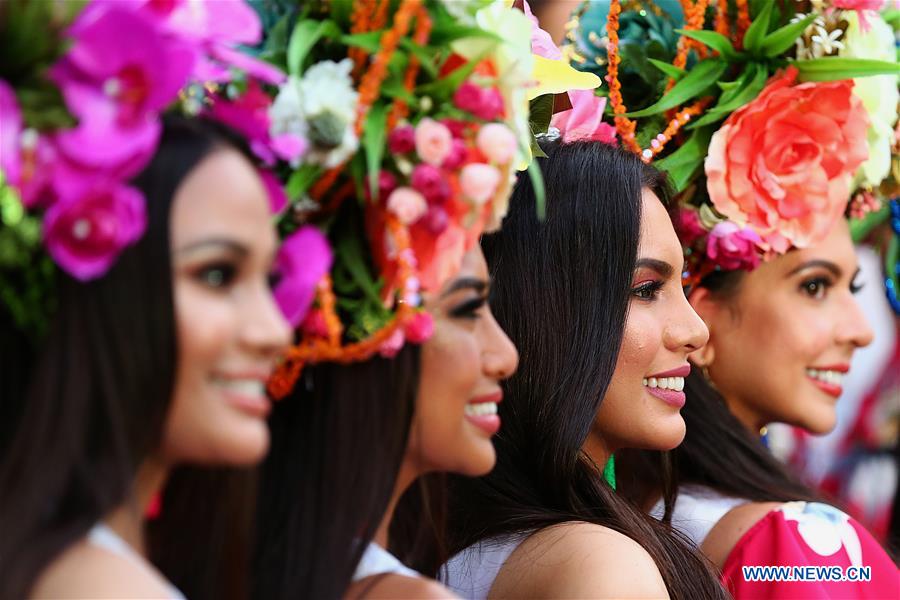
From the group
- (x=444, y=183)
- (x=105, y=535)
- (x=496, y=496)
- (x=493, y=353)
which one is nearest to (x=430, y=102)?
(x=444, y=183)

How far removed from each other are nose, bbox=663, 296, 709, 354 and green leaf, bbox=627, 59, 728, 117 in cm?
50

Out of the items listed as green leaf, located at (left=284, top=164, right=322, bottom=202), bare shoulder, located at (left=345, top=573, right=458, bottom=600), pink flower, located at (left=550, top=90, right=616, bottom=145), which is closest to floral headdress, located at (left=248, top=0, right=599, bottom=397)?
green leaf, located at (left=284, top=164, right=322, bottom=202)

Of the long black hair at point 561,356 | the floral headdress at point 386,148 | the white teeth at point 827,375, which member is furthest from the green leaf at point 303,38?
the white teeth at point 827,375

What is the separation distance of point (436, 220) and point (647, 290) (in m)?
0.97

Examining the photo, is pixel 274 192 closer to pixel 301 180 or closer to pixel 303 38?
pixel 301 180

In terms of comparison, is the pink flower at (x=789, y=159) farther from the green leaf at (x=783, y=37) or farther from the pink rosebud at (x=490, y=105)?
the pink rosebud at (x=490, y=105)

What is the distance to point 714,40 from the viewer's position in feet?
10.6

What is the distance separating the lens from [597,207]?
2.95 m

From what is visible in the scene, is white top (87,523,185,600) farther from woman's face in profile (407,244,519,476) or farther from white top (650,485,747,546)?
white top (650,485,747,546)

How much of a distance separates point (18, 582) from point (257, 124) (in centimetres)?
74

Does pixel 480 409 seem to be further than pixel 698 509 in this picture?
No

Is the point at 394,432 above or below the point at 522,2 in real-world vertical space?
below

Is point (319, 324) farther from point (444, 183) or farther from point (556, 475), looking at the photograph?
point (556, 475)

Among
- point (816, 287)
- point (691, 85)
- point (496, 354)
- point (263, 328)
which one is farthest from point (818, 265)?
point (263, 328)
